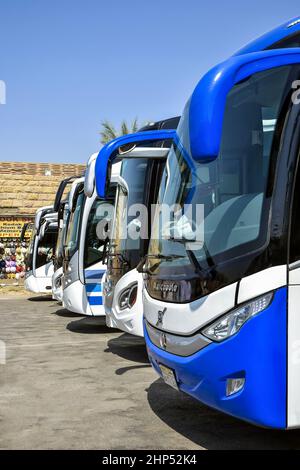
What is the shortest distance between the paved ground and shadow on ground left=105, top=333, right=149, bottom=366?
15 mm

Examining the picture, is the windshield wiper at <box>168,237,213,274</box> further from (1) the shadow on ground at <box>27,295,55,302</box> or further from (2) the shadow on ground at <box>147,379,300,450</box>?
(1) the shadow on ground at <box>27,295,55,302</box>

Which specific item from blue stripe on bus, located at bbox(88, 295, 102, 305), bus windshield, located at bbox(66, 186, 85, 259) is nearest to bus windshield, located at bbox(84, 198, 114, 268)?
bus windshield, located at bbox(66, 186, 85, 259)

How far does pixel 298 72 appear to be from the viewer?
14.5ft

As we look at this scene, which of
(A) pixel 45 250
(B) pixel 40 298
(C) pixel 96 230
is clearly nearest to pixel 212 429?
(C) pixel 96 230

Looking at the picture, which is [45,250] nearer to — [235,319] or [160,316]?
[160,316]

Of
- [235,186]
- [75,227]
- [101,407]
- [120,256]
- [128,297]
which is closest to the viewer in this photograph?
[235,186]

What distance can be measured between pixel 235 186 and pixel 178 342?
4.02 feet

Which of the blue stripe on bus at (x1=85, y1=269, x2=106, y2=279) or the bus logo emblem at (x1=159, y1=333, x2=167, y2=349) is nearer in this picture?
the bus logo emblem at (x1=159, y1=333, x2=167, y2=349)

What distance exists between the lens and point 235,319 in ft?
14.0

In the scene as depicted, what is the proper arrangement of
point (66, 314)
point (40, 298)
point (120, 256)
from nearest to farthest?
point (120, 256)
point (66, 314)
point (40, 298)

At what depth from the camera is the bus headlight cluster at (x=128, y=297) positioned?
8414 millimetres

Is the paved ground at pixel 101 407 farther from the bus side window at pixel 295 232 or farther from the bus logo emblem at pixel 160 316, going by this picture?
the bus side window at pixel 295 232

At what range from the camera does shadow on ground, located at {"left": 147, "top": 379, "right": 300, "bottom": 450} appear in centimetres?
499

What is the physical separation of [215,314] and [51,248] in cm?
1640
